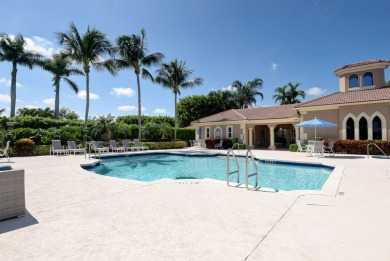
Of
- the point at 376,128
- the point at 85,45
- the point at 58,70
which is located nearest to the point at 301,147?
the point at 376,128

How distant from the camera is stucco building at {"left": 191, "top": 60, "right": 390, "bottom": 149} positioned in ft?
55.9

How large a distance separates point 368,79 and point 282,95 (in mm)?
20279

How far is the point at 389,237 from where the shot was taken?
3309 millimetres

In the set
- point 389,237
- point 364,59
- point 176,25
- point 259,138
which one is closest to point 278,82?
point 259,138

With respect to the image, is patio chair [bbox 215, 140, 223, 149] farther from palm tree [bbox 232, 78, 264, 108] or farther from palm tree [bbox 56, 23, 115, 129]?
palm tree [bbox 232, 78, 264, 108]

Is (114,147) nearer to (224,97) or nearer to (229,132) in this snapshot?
(229,132)

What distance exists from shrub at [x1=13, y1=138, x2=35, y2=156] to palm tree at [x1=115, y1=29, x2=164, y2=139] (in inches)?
384

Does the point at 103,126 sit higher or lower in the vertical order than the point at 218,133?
higher

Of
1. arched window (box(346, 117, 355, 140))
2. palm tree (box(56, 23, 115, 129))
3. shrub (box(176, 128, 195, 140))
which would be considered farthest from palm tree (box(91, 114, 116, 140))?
arched window (box(346, 117, 355, 140))

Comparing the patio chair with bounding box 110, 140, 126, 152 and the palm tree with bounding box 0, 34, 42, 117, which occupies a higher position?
the palm tree with bounding box 0, 34, 42, 117

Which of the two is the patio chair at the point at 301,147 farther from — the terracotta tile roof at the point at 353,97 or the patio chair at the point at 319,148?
the terracotta tile roof at the point at 353,97

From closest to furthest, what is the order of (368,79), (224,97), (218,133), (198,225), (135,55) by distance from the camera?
(198,225) < (368,79) < (135,55) < (218,133) < (224,97)

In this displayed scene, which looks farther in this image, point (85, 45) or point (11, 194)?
point (85, 45)

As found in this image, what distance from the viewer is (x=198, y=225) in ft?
12.3
